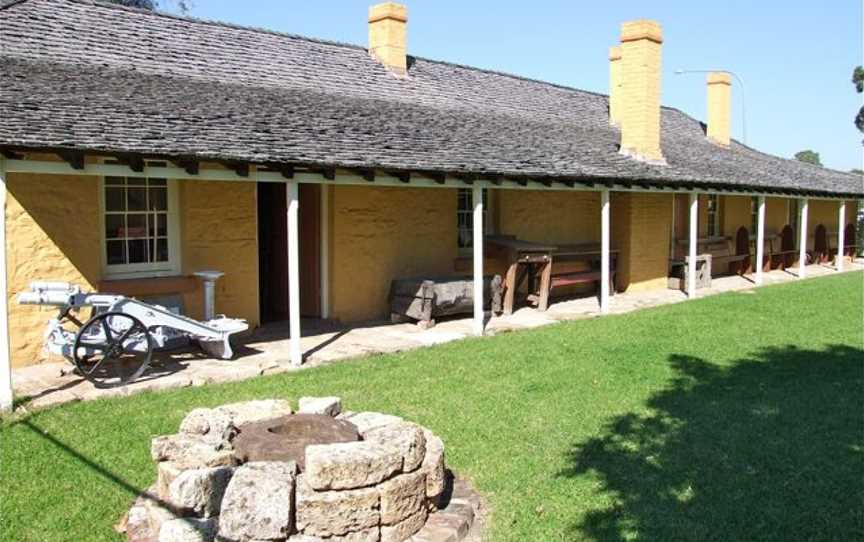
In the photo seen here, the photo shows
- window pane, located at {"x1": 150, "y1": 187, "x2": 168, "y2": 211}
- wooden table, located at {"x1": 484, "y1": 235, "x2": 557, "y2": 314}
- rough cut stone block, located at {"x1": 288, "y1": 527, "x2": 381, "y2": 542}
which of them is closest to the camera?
rough cut stone block, located at {"x1": 288, "y1": 527, "x2": 381, "y2": 542}

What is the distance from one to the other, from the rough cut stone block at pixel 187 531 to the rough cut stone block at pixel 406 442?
0.98m

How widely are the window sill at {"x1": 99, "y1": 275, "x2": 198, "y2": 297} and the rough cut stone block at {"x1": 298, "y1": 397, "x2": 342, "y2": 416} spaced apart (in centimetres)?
485

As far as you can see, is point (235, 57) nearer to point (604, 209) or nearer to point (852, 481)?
point (604, 209)

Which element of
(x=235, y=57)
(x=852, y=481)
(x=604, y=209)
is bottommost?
(x=852, y=481)

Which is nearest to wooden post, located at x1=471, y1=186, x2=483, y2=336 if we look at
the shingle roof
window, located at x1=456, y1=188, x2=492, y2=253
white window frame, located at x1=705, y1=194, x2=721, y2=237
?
the shingle roof

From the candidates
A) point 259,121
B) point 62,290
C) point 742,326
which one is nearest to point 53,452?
point 62,290

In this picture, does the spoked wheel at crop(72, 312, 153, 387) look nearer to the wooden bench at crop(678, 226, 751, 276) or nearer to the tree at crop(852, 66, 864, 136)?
the wooden bench at crop(678, 226, 751, 276)

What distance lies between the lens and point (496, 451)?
6.13 meters

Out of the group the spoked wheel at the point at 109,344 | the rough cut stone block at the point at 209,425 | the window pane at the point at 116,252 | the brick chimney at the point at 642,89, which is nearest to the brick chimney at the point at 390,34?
the brick chimney at the point at 642,89

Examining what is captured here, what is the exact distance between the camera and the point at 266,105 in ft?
35.1

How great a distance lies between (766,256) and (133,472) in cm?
1974

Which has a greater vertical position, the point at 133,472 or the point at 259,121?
the point at 259,121

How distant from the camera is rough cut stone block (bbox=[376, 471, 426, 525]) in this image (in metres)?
4.33

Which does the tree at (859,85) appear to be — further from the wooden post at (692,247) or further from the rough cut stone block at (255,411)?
the rough cut stone block at (255,411)
